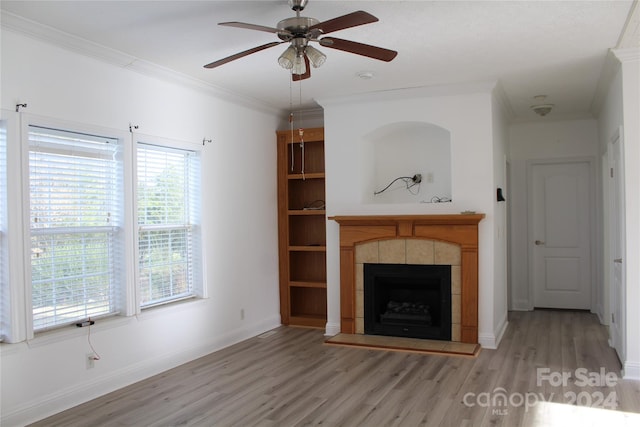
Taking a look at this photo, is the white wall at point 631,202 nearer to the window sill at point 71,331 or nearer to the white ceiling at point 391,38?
the white ceiling at point 391,38

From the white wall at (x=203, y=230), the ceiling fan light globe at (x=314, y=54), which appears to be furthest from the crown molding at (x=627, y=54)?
the white wall at (x=203, y=230)

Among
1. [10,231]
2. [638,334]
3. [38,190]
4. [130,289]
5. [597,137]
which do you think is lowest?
[638,334]

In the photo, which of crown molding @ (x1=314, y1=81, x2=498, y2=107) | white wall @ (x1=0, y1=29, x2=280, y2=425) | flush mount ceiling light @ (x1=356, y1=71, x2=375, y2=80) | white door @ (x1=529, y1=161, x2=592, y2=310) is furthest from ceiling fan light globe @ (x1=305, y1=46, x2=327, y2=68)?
white door @ (x1=529, y1=161, x2=592, y2=310)

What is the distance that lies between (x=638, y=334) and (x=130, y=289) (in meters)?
4.04

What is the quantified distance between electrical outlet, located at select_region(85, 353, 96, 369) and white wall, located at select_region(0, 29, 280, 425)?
4 centimetres

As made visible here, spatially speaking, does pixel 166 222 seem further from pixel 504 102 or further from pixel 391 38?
pixel 504 102

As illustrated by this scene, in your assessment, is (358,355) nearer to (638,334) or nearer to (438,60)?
(638,334)

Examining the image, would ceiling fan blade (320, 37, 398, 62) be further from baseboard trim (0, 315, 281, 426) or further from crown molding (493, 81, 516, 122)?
baseboard trim (0, 315, 281, 426)

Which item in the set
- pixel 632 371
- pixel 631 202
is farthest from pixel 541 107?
pixel 632 371

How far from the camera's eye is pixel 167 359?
4562 mm

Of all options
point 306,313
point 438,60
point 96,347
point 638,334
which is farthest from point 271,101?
point 638,334

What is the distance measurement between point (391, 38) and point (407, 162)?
2237 millimetres

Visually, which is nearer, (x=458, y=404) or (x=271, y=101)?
(x=458, y=404)

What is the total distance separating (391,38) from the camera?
3.81 m
